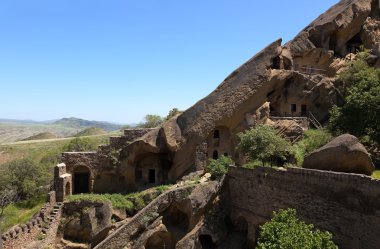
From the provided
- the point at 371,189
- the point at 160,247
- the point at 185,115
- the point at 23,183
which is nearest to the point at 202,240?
the point at 160,247

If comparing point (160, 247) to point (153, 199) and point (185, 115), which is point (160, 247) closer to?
point (153, 199)

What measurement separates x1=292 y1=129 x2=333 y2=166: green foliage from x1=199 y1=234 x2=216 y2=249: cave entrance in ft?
24.1

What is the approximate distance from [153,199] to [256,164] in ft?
25.7

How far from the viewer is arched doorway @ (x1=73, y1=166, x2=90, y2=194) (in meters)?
31.2

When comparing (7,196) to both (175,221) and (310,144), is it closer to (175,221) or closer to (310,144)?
(175,221)

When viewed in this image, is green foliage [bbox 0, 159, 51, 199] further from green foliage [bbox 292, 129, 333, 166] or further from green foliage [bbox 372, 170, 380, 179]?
green foliage [bbox 372, 170, 380, 179]

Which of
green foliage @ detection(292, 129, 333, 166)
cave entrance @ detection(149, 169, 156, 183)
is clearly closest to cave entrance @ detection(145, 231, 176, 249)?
cave entrance @ detection(149, 169, 156, 183)

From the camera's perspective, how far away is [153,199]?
26.2 meters

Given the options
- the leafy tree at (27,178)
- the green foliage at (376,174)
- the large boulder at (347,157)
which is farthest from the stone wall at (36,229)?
the green foliage at (376,174)

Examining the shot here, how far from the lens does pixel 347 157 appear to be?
1745cm

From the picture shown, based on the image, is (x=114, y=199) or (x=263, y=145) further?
(x=114, y=199)

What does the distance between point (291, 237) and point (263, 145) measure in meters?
9.30

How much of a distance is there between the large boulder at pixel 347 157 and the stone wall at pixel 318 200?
73 cm

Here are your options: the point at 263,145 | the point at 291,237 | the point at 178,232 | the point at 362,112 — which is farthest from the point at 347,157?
the point at 178,232
